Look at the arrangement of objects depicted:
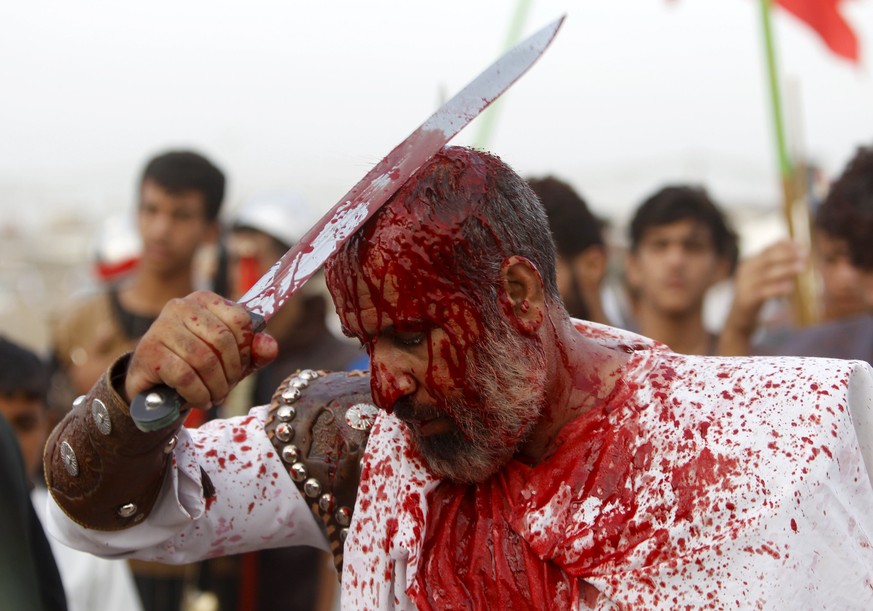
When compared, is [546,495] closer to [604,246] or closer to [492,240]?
[492,240]

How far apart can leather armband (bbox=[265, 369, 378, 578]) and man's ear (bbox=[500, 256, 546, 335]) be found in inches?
17.4

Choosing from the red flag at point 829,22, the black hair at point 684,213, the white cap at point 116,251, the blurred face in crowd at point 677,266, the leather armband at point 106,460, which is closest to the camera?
the leather armband at point 106,460

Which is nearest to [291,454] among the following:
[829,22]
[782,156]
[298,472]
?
[298,472]

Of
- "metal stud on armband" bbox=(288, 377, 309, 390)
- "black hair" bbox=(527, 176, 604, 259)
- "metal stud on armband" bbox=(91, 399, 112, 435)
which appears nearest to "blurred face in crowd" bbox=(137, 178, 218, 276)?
"black hair" bbox=(527, 176, 604, 259)

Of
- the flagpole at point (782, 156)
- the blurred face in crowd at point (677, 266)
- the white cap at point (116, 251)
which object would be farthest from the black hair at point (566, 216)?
the white cap at point (116, 251)

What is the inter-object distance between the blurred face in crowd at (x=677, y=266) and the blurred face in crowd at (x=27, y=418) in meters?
2.38

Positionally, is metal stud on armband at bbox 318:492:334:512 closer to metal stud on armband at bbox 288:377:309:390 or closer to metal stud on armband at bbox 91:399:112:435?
metal stud on armband at bbox 288:377:309:390

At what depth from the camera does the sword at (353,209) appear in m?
2.02

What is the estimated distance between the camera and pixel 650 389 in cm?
230

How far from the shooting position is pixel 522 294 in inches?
88.7

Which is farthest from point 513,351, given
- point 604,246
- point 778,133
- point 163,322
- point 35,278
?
point 35,278

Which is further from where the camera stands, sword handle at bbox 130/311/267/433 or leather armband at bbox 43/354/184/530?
leather armband at bbox 43/354/184/530

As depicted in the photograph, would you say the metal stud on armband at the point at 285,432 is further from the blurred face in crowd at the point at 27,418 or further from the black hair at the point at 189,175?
the black hair at the point at 189,175

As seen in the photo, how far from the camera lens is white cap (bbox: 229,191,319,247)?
5.37 meters
